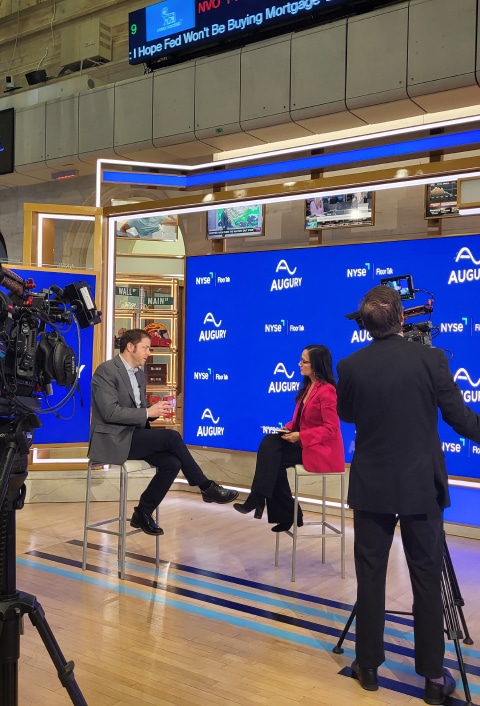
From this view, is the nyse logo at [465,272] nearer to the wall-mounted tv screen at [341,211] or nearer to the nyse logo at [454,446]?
the wall-mounted tv screen at [341,211]

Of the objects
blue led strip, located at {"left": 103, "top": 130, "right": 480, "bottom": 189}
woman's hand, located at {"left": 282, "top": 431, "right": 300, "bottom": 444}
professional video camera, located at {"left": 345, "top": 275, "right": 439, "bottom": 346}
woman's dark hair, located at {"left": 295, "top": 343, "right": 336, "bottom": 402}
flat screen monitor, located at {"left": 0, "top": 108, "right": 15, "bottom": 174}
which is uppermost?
flat screen monitor, located at {"left": 0, "top": 108, "right": 15, "bottom": 174}

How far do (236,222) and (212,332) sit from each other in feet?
3.47

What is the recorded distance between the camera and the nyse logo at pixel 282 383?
18.1 ft

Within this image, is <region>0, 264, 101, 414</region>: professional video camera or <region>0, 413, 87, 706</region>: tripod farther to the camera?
<region>0, 264, 101, 414</region>: professional video camera

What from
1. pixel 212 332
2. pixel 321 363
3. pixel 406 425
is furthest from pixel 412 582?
pixel 212 332

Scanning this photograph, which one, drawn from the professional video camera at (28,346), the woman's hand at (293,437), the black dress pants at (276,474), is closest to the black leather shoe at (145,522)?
the black dress pants at (276,474)

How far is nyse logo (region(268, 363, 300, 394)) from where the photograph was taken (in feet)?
18.1

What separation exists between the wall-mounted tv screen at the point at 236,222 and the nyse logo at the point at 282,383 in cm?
130

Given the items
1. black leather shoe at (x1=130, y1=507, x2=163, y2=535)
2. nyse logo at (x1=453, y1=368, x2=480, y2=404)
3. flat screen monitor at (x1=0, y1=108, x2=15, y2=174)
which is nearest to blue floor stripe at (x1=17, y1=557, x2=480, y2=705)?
black leather shoe at (x1=130, y1=507, x2=163, y2=535)

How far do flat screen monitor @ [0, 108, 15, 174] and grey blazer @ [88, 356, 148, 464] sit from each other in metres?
5.10

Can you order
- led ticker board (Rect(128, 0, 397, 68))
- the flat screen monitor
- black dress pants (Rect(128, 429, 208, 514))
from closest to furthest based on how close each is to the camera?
black dress pants (Rect(128, 429, 208, 514)) → led ticker board (Rect(128, 0, 397, 68)) → the flat screen monitor

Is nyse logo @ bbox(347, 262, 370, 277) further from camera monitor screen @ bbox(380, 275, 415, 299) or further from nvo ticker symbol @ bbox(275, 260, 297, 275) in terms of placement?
camera monitor screen @ bbox(380, 275, 415, 299)

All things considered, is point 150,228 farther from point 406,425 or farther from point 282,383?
point 406,425

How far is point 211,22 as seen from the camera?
654 centimetres
